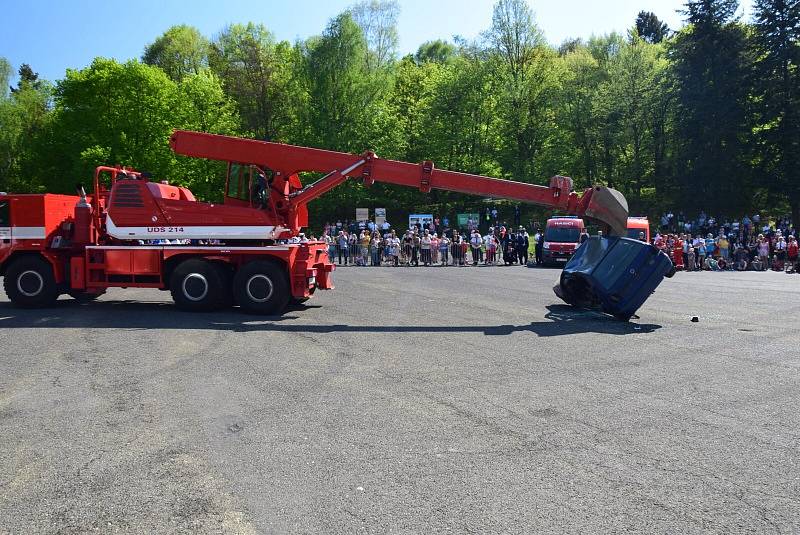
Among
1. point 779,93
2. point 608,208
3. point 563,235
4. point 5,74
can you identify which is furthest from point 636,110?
point 5,74

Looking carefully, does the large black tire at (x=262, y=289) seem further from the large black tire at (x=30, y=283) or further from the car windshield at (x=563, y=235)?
the car windshield at (x=563, y=235)

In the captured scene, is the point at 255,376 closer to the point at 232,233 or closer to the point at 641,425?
the point at 641,425

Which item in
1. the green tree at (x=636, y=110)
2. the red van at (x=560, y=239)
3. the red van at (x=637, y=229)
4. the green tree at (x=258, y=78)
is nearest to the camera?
the red van at (x=637, y=229)

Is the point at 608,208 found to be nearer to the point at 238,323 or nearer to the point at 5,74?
the point at 238,323

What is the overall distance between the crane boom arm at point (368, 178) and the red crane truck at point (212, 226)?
0.8 inches

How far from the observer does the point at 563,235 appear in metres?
33.6

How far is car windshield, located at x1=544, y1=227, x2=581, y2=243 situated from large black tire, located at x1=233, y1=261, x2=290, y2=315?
21.7 meters

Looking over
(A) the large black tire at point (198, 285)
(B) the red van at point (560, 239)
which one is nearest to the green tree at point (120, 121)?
(B) the red van at point (560, 239)

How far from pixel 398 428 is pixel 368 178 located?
27.9 ft

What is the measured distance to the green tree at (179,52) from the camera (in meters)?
64.1

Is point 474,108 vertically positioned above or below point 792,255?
above

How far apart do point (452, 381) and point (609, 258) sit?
6.60 meters

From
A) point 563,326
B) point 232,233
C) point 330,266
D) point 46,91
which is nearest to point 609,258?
point 563,326

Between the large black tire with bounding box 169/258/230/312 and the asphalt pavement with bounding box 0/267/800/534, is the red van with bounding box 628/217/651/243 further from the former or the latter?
the large black tire with bounding box 169/258/230/312
